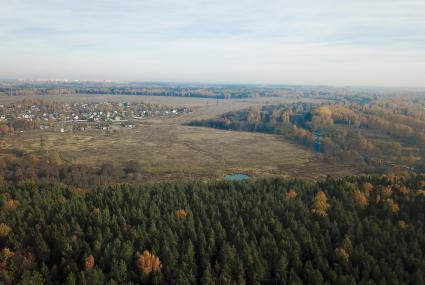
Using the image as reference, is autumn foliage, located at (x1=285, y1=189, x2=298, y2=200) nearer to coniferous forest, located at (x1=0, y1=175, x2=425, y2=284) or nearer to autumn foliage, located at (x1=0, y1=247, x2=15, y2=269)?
coniferous forest, located at (x1=0, y1=175, x2=425, y2=284)

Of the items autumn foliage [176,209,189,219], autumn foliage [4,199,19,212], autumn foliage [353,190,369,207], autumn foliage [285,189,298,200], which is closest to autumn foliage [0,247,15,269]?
autumn foliage [4,199,19,212]

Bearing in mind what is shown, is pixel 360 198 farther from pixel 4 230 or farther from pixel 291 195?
pixel 4 230

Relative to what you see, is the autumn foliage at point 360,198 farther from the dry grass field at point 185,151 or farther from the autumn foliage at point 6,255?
the autumn foliage at point 6,255

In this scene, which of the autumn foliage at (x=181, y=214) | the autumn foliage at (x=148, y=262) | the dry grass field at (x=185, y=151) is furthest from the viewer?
the dry grass field at (x=185, y=151)

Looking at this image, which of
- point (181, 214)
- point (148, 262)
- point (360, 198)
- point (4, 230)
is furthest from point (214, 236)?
point (360, 198)

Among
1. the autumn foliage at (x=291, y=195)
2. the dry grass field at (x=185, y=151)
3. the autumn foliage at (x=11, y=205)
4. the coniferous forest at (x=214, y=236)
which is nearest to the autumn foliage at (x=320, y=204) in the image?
the coniferous forest at (x=214, y=236)

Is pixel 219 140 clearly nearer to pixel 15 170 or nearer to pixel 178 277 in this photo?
pixel 15 170
